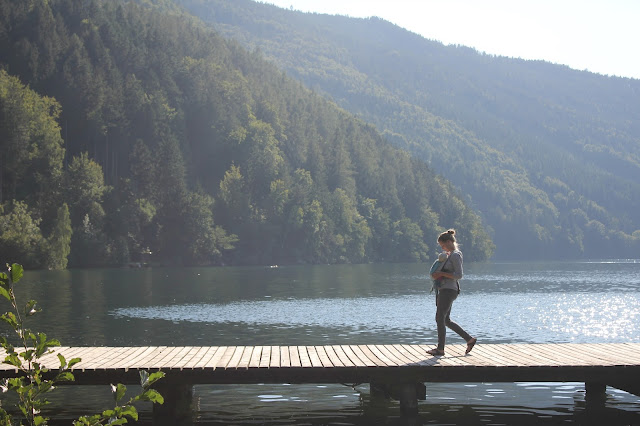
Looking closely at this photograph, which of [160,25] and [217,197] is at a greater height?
[160,25]

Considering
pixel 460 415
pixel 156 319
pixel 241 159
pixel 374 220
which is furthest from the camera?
pixel 374 220

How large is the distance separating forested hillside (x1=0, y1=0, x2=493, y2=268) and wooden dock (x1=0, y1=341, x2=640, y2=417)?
222 feet

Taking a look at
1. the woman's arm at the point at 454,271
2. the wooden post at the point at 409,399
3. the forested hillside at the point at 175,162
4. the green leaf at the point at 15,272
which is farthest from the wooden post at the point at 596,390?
the forested hillside at the point at 175,162

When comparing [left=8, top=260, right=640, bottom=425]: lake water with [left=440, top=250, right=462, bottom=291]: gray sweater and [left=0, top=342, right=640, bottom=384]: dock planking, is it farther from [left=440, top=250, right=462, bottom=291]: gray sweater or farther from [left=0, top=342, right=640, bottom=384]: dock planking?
[left=440, top=250, right=462, bottom=291]: gray sweater

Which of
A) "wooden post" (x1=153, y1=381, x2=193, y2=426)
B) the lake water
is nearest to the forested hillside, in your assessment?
the lake water

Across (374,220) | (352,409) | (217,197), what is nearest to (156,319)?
(352,409)

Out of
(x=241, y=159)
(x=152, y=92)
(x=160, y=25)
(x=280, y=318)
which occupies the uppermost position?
(x=160, y=25)

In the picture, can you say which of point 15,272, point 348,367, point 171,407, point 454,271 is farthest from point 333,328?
point 15,272

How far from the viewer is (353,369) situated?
14234 mm

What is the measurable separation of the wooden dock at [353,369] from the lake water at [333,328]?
931 mm

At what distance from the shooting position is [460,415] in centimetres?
1536

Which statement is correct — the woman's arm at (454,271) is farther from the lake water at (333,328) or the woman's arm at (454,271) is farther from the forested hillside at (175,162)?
the forested hillside at (175,162)

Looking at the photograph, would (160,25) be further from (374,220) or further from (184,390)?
(184,390)

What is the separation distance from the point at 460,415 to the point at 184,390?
17.6ft
